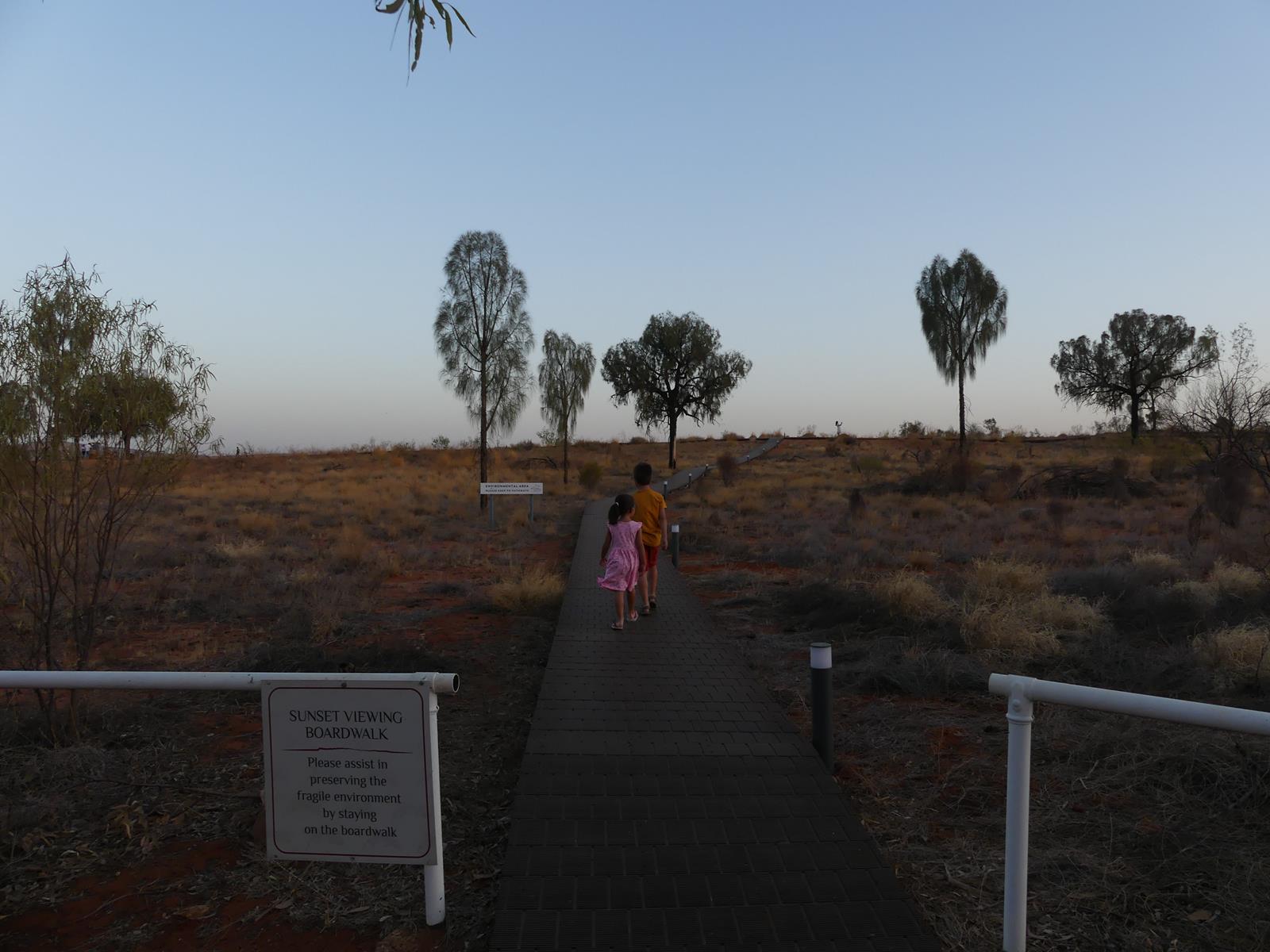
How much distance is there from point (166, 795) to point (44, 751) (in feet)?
4.37

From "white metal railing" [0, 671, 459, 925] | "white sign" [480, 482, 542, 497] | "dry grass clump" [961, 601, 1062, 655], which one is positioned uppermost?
"white sign" [480, 482, 542, 497]

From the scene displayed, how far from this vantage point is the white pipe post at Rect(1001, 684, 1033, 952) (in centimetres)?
299

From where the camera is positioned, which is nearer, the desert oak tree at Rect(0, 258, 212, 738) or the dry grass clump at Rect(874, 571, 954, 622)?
the desert oak tree at Rect(0, 258, 212, 738)

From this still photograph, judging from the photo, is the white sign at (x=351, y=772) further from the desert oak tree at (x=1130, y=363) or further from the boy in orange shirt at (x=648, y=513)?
the desert oak tree at (x=1130, y=363)

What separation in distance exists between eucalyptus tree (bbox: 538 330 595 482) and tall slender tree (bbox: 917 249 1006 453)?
16842 mm

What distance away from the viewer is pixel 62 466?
240 inches

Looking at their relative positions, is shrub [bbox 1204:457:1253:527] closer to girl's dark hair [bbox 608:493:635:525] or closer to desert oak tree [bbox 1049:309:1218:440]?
girl's dark hair [bbox 608:493:635:525]

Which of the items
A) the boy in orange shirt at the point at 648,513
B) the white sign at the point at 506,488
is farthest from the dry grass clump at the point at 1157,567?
the white sign at the point at 506,488

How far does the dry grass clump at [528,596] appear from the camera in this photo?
11281 millimetres

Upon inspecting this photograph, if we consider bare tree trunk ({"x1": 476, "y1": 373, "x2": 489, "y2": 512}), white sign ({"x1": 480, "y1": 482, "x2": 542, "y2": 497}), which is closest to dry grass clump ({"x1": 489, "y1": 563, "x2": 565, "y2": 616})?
white sign ({"x1": 480, "y1": 482, "x2": 542, "y2": 497})

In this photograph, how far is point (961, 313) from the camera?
134ft

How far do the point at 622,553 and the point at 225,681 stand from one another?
610 centimetres

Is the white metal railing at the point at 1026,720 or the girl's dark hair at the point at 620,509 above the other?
the girl's dark hair at the point at 620,509

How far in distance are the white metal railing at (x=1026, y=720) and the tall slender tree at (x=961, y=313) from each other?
3989cm
